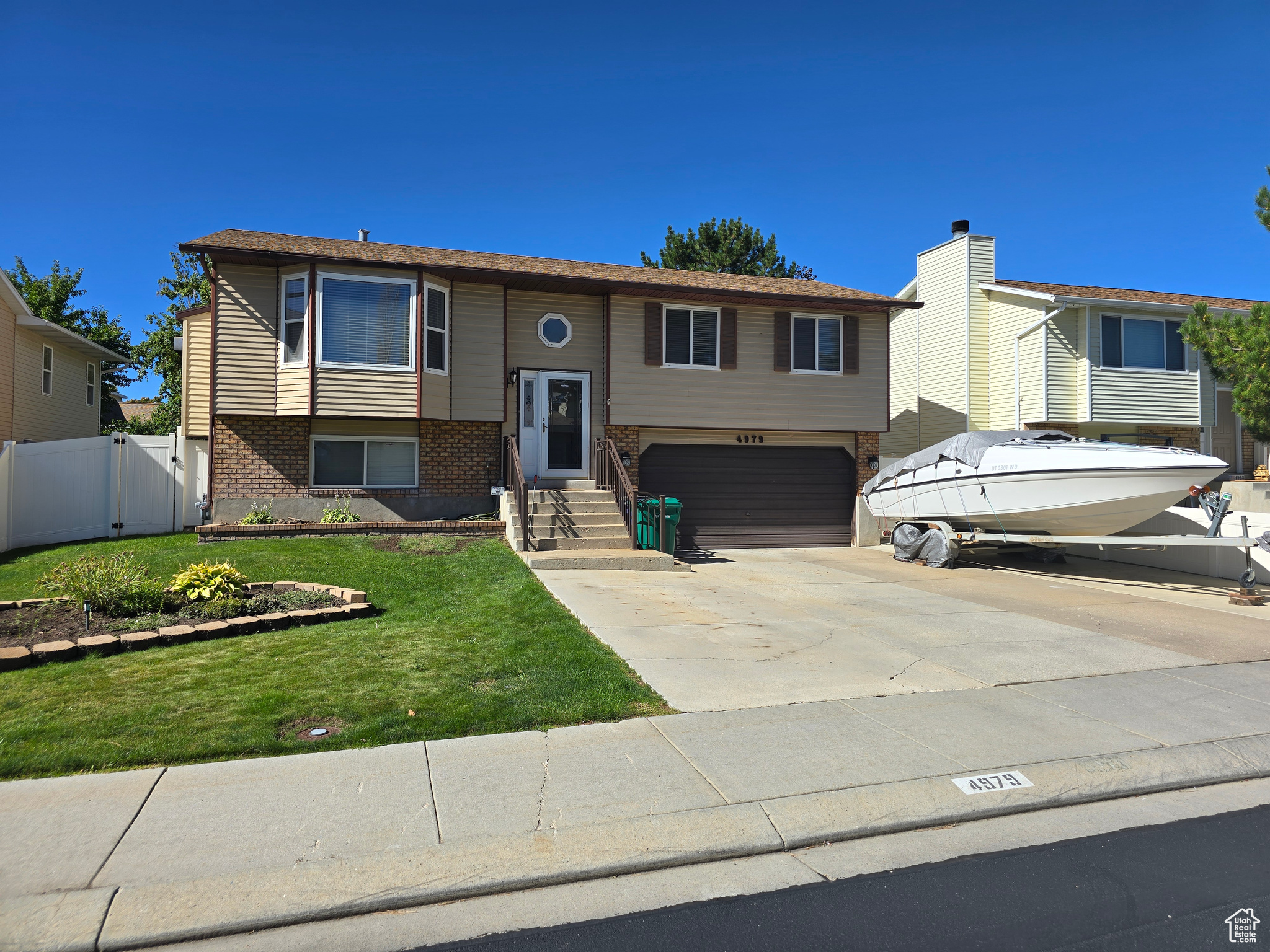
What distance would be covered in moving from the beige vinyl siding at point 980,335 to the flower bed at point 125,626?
17.8m

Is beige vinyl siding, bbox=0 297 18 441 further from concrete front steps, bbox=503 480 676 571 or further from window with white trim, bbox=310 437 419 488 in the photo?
concrete front steps, bbox=503 480 676 571

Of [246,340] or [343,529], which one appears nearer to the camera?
[343,529]

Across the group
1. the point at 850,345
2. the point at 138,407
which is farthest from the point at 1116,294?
the point at 138,407

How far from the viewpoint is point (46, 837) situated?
3.81 metres

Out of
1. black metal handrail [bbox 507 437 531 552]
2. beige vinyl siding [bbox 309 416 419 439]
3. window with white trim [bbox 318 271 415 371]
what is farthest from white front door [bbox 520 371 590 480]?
window with white trim [bbox 318 271 415 371]

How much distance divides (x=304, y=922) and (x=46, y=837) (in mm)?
1508

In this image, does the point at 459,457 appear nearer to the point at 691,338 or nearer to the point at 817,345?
the point at 691,338

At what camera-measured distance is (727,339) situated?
17031mm

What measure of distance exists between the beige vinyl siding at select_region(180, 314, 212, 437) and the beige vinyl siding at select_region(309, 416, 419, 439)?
2.61 m

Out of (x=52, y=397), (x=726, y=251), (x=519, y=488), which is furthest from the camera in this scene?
(x=726, y=251)

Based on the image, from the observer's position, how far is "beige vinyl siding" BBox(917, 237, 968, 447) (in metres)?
21.6

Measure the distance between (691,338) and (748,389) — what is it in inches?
65.2

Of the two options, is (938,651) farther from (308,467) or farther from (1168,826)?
(308,467)

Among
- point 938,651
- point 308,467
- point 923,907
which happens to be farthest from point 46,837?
point 308,467
